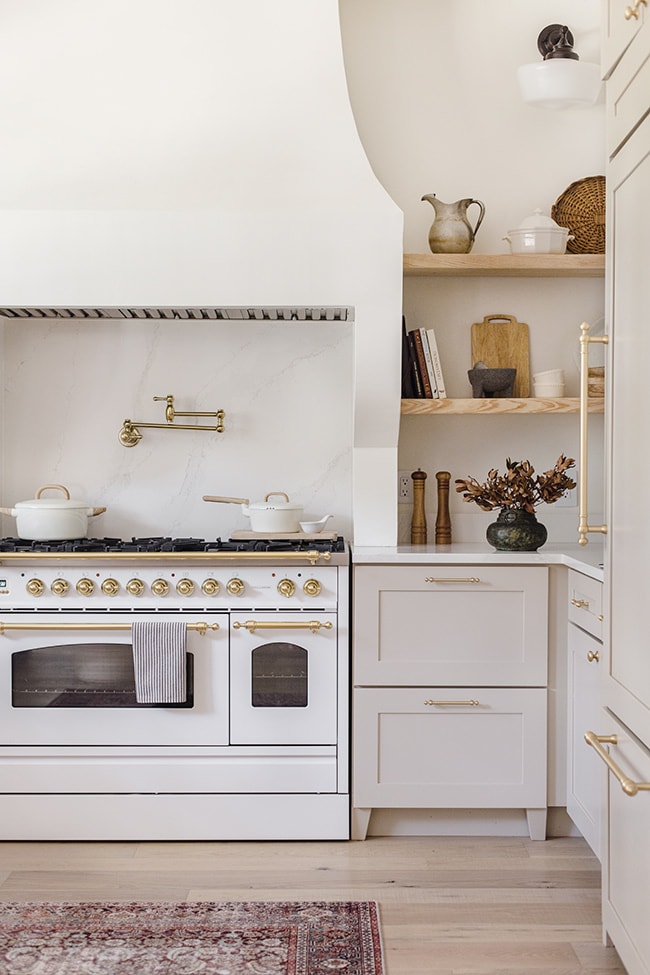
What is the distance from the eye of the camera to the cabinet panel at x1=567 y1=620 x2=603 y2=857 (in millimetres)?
2572

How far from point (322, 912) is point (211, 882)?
14.4 inches

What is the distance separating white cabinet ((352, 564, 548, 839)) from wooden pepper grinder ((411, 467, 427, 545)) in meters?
0.47

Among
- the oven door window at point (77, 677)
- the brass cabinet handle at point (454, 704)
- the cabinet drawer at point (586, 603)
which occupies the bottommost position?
the brass cabinet handle at point (454, 704)

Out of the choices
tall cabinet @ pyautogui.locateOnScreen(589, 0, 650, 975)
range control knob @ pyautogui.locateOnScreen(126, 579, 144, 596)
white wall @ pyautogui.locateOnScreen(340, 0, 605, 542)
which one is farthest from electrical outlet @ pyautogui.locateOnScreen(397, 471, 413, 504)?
tall cabinet @ pyautogui.locateOnScreen(589, 0, 650, 975)

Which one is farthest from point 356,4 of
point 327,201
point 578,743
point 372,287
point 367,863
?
point 367,863

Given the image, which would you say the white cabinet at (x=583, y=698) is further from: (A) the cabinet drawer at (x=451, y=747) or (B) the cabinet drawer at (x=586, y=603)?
(A) the cabinet drawer at (x=451, y=747)

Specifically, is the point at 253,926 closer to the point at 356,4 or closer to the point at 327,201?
the point at 327,201

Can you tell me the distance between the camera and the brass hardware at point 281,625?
113 inches

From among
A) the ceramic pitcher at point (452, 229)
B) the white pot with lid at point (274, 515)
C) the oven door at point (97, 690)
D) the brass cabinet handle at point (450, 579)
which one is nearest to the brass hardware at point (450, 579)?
the brass cabinet handle at point (450, 579)

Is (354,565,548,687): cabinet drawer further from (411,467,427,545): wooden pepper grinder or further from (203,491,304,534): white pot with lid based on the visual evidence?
(411,467,427,545): wooden pepper grinder

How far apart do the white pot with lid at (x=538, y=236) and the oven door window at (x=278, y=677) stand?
1573 millimetres

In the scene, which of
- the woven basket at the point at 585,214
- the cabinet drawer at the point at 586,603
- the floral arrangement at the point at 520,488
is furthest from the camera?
the woven basket at the point at 585,214

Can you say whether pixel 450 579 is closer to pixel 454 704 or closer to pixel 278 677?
pixel 454 704

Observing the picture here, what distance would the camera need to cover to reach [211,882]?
8.59 ft
